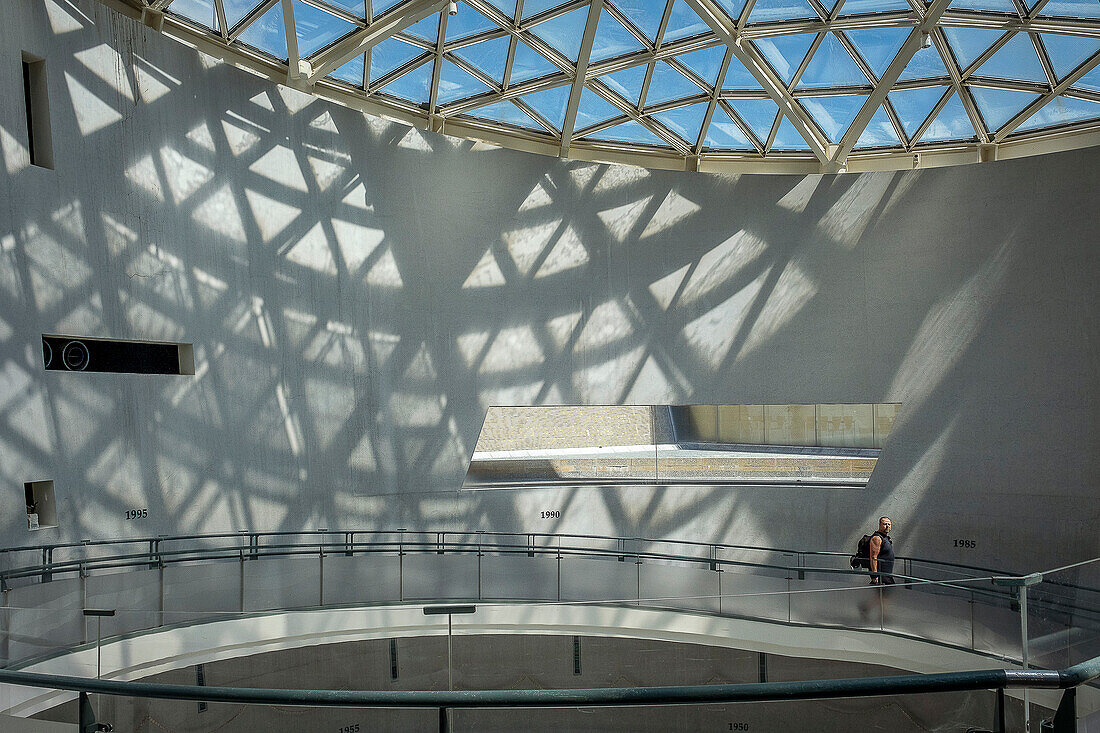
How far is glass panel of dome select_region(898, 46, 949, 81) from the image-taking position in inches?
965

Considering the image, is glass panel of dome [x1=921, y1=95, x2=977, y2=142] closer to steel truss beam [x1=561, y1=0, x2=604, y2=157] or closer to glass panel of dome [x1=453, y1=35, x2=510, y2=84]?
steel truss beam [x1=561, y1=0, x2=604, y2=157]

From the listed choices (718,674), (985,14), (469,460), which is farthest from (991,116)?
(718,674)

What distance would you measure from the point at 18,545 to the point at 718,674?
16.8 metres

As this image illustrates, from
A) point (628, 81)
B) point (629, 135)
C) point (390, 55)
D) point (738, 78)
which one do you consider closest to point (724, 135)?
point (738, 78)

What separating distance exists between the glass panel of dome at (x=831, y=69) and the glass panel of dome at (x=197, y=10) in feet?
62.0

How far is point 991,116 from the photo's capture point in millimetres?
27109

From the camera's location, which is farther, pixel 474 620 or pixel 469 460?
pixel 469 460

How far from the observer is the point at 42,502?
59.3ft

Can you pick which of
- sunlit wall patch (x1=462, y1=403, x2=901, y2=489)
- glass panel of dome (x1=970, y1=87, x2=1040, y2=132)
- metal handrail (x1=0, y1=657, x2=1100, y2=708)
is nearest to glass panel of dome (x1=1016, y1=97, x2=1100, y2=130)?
glass panel of dome (x1=970, y1=87, x2=1040, y2=132)

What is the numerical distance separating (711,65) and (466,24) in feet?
27.7

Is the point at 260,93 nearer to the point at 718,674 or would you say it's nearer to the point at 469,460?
the point at 469,460

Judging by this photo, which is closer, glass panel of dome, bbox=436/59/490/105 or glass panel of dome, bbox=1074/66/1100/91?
glass panel of dome, bbox=1074/66/1100/91

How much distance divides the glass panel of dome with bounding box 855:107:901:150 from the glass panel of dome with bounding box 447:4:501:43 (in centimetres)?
1410

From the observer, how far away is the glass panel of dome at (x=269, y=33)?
2292 centimetres
